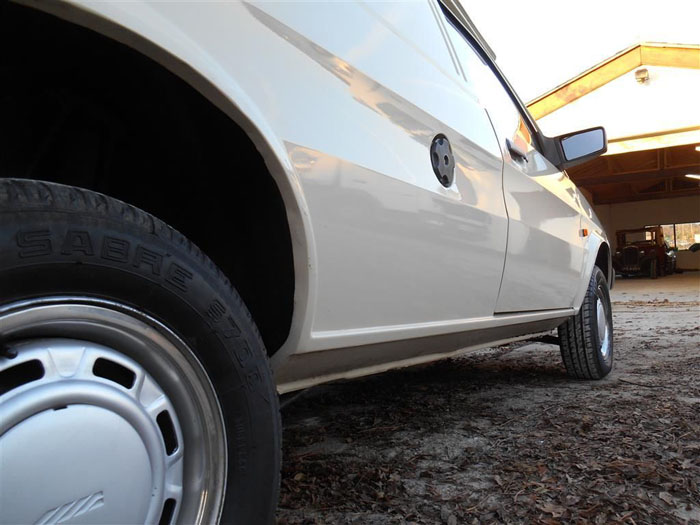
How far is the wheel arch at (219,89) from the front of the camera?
681 millimetres

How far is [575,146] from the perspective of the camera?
2756mm

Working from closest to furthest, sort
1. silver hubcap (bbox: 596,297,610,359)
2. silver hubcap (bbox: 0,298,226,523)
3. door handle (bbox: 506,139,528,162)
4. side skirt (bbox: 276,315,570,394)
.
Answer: silver hubcap (bbox: 0,298,226,523) < side skirt (bbox: 276,315,570,394) < door handle (bbox: 506,139,528,162) < silver hubcap (bbox: 596,297,610,359)

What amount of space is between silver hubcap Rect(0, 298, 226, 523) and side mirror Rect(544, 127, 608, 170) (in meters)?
2.47

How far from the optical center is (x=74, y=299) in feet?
2.18

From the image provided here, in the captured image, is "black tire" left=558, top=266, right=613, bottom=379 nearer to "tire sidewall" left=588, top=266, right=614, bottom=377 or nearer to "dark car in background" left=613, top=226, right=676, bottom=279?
"tire sidewall" left=588, top=266, right=614, bottom=377

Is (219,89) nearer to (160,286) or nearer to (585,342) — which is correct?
(160,286)

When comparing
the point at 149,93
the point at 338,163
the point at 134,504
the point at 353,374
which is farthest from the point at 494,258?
the point at 134,504

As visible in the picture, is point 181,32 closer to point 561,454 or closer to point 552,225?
point 561,454

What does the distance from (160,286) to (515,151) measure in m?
1.70

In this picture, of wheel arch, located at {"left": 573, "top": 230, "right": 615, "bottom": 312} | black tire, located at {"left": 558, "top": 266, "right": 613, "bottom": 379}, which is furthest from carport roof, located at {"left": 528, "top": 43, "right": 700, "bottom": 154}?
black tire, located at {"left": 558, "top": 266, "right": 613, "bottom": 379}

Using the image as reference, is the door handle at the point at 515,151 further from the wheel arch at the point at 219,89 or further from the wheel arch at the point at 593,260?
the wheel arch at the point at 219,89

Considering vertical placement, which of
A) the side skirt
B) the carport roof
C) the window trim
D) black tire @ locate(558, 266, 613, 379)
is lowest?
black tire @ locate(558, 266, 613, 379)

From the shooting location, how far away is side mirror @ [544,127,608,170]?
2693mm

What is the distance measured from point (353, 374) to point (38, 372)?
0.79 meters
